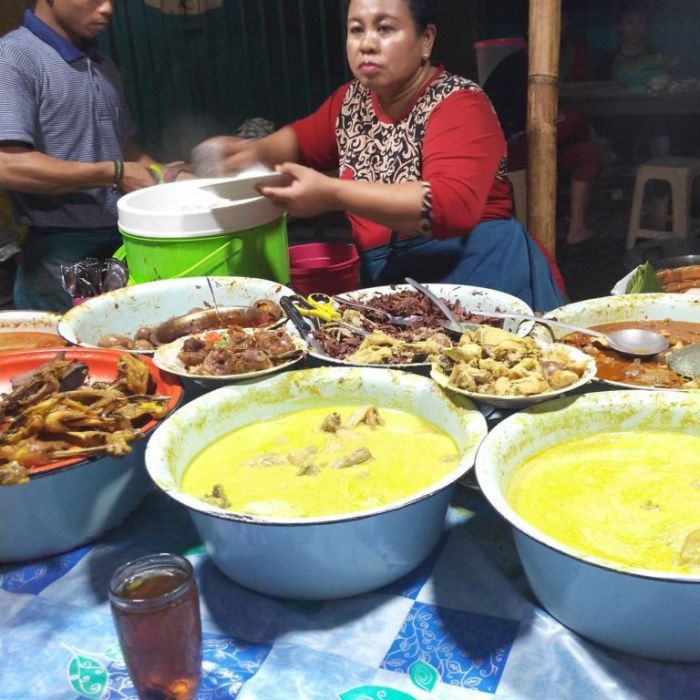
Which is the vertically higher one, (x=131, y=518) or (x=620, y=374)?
(x=620, y=374)

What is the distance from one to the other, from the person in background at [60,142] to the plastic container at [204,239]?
638 millimetres

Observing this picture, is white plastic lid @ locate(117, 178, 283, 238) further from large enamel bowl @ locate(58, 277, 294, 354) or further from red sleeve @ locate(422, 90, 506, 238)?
red sleeve @ locate(422, 90, 506, 238)

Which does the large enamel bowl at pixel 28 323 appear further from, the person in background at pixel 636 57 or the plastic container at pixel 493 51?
the person in background at pixel 636 57

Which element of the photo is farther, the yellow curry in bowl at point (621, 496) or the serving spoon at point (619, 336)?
the serving spoon at point (619, 336)

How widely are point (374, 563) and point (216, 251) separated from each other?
4.07 feet

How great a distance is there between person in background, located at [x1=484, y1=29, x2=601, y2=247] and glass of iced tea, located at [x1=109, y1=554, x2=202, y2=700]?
2438 millimetres

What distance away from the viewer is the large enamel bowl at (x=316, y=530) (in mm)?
1125

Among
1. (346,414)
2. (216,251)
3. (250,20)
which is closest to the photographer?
(346,414)

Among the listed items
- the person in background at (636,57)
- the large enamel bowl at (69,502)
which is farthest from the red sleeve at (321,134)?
the person in background at (636,57)

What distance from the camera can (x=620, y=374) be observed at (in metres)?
1.71

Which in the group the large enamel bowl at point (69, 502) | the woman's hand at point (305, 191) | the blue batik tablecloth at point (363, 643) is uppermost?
the woman's hand at point (305, 191)

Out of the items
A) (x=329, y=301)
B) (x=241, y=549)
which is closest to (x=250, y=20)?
(x=329, y=301)

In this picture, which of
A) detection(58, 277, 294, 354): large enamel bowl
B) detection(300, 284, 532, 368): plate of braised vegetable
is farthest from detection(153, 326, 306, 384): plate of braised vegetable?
detection(58, 277, 294, 354): large enamel bowl

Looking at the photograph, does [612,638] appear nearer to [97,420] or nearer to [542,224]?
[97,420]
